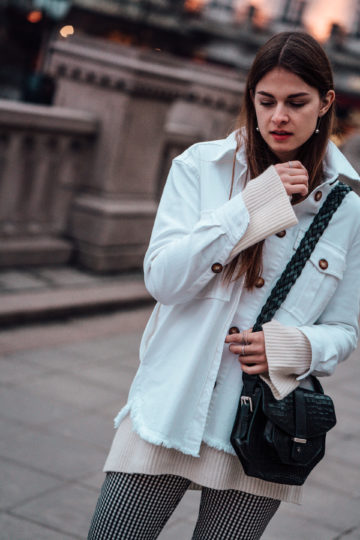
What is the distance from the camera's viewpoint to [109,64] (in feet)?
26.9

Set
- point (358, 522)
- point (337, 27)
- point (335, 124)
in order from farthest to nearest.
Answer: point (337, 27) → point (358, 522) → point (335, 124)

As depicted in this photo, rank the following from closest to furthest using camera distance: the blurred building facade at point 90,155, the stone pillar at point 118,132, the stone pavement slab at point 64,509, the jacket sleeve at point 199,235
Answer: the jacket sleeve at point 199,235
the stone pavement slab at point 64,509
the blurred building facade at point 90,155
the stone pillar at point 118,132

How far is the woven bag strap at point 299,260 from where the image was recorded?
2.13m

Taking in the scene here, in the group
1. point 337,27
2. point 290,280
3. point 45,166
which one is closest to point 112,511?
point 290,280

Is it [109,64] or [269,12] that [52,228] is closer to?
[109,64]

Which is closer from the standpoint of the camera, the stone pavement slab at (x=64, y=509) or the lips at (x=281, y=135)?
the lips at (x=281, y=135)

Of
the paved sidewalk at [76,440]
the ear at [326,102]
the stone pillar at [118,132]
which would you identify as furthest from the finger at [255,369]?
the stone pillar at [118,132]

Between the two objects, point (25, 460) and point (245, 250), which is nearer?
point (245, 250)

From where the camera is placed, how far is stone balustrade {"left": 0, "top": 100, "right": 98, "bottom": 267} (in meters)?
7.68

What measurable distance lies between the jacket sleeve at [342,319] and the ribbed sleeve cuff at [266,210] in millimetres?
266

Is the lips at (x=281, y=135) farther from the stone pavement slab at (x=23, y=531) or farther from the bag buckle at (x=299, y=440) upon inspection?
the stone pavement slab at (x=23, y=531)

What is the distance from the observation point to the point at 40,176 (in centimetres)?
823

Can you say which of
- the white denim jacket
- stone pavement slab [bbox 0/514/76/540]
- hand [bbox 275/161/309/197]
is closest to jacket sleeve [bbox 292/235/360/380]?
the white denim jacket

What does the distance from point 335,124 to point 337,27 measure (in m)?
39.6
